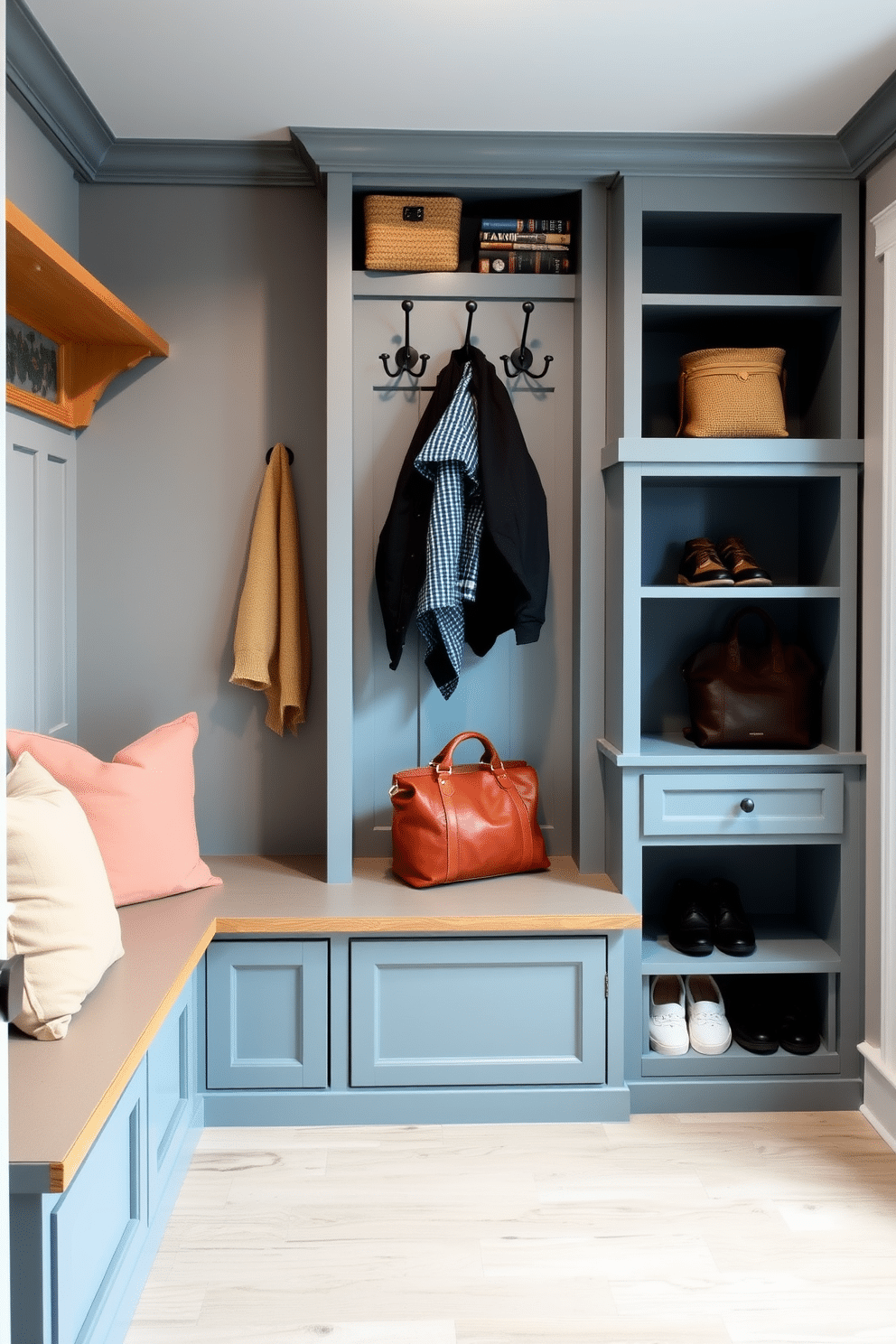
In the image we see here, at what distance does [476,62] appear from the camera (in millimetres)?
2363

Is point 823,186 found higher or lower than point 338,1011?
higher

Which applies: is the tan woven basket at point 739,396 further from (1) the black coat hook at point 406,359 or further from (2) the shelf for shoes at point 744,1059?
(2) the shelf for shoes at point 744,1059

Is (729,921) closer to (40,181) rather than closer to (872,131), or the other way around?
(872,131)

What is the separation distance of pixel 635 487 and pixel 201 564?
121 centimetres

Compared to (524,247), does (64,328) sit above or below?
below

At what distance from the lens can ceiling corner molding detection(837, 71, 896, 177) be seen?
8.07 ft

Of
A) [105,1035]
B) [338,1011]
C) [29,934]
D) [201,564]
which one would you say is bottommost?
[338,1011]

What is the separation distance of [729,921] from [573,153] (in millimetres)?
1985

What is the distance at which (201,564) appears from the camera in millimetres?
3051

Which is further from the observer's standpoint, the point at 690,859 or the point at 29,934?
the point at 690,859

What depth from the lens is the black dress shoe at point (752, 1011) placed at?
9.16 feet

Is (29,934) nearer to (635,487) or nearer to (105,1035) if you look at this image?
(105,1035)

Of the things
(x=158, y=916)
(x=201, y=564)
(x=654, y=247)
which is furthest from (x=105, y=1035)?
(x=654, y=247)

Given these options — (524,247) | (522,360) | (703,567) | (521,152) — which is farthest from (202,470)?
(703,567)
